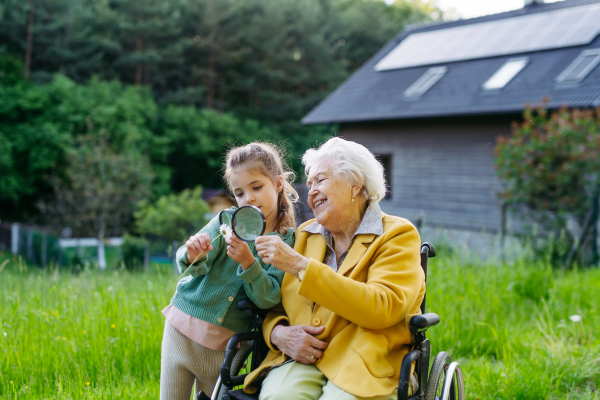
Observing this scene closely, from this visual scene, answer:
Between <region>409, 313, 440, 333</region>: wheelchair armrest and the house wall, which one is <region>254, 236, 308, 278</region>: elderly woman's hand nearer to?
<region>409, 313, 440, 333</region>: wheelchair armrest

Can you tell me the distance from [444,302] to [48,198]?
1018 inches

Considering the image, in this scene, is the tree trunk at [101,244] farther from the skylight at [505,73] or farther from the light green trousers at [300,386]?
the light green trousers at [300,386]

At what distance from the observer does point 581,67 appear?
13.4 metres

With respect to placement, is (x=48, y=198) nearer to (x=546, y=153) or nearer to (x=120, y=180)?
(x=120, y=180)

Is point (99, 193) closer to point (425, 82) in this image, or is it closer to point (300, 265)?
point (425, 82)

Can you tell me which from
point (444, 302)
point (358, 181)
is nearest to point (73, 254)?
point (444, 302)

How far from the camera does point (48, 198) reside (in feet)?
87.9

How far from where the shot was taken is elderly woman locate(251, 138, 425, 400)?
2.20 metres

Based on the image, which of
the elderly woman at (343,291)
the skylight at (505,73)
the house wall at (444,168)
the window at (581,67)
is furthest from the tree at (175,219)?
the elderly woman at (343,291)

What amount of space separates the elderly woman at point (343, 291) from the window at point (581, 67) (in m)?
12.5

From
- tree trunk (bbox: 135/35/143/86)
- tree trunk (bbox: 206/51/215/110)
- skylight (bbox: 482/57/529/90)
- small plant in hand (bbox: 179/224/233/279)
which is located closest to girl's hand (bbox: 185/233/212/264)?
small plant in hand (bbox: 179/224/233/279)

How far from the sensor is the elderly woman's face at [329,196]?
8.27 ft

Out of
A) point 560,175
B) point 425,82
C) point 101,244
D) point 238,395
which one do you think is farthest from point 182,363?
point 101,244

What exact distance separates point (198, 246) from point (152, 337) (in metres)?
1.55
